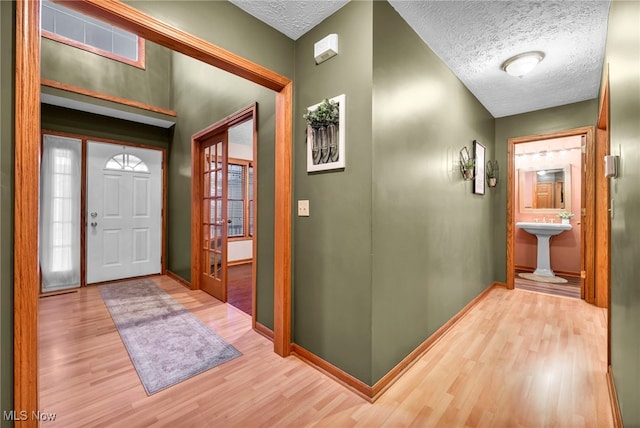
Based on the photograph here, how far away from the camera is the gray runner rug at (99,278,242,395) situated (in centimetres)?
195

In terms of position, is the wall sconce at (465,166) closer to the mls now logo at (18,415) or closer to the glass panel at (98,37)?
the mls now logo at (18,415)

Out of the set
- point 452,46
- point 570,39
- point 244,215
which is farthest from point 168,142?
point 570,39

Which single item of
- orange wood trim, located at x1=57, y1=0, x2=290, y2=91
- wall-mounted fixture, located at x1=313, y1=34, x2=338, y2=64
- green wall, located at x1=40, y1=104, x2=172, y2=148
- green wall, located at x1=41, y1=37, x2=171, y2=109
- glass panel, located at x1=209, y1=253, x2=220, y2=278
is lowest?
glass panel, located at x1=209, y1=253, x2=220, y2=278

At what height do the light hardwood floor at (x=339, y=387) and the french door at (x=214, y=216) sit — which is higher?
the french door at (x=214, y=216)

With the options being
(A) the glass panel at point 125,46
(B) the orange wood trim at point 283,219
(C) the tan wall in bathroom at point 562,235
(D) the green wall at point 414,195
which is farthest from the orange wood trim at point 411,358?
(A) the glass panel at point 125,46

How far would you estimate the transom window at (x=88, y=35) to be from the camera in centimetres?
373

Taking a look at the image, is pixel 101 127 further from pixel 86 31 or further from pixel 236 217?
pixel 236 217

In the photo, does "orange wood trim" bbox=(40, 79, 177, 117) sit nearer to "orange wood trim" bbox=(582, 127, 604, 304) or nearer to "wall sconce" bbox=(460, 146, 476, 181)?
"wall sconce" bbox=(460, 146, 476, 181)

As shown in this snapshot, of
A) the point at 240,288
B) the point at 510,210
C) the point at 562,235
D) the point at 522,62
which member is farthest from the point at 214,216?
the point at 562,235

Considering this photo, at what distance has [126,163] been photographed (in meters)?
4.33

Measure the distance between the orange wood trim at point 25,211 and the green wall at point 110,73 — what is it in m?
3.45

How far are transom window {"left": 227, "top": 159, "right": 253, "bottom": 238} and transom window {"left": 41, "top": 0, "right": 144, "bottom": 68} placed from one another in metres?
2.37

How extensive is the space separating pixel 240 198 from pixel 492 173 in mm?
4672

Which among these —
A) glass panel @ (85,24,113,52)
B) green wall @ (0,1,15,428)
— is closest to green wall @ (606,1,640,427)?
green wall @ (0,1,15,428)
